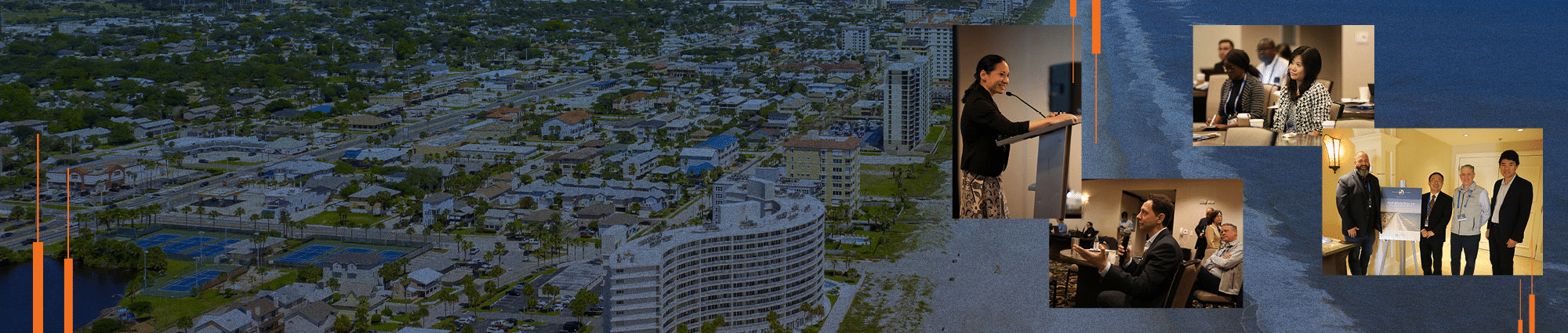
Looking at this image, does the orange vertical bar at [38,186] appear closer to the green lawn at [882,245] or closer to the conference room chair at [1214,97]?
the green lawn at [882,245]

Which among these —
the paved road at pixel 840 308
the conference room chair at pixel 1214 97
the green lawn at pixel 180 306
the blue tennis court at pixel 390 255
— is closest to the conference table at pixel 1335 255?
the conference room chair at pixel 1214 97

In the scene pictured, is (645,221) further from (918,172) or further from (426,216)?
(918,172)

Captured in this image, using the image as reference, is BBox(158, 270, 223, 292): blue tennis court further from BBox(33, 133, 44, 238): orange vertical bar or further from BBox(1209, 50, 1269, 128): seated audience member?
BBox(1209, 50, 1269, 128): seated audience member

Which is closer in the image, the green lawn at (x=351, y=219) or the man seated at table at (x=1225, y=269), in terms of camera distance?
the man seated at table at (x=1225, y=269)

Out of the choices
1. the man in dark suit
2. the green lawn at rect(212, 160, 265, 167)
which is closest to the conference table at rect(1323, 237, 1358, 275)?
the man in dark suit

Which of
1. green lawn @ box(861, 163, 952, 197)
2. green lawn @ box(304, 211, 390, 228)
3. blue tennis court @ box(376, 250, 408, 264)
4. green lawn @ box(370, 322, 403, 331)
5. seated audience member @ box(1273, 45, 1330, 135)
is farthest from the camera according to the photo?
green lawn @ box(861, 163, 952, 197)

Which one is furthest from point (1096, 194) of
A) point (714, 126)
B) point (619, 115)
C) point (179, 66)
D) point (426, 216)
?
point (179, 66)

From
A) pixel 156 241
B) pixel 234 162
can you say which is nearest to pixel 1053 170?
pixel 156 241
